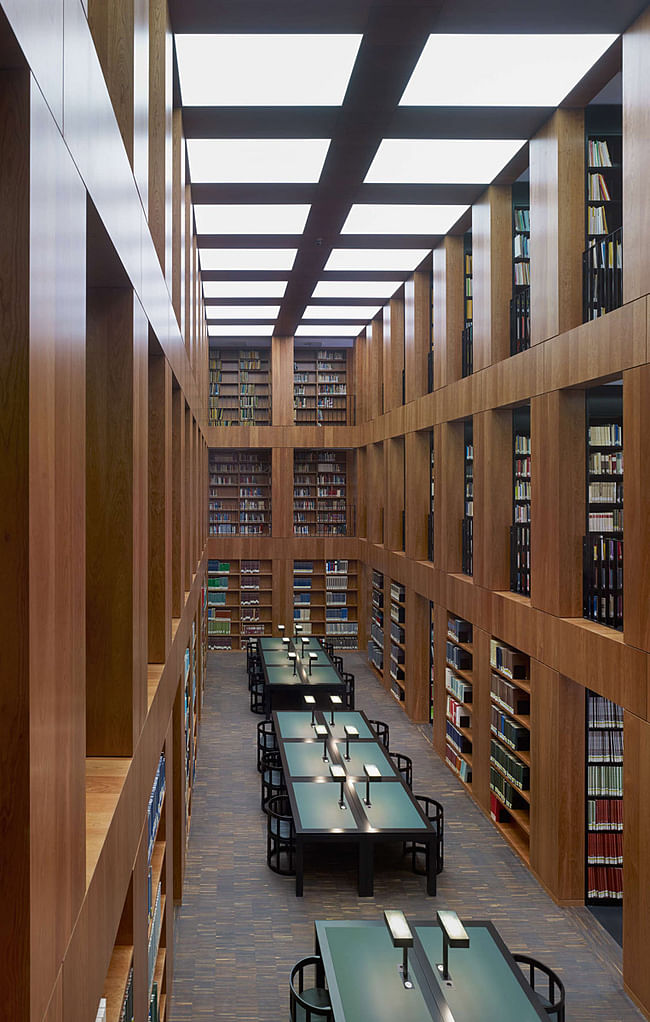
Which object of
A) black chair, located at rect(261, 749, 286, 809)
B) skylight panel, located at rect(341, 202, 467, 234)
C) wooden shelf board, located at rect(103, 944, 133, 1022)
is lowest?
black chair, located at rect(261, 749, 286, 809)

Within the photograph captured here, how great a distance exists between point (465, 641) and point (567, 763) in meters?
2.97

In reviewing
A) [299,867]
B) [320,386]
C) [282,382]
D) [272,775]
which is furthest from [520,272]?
[320,386]

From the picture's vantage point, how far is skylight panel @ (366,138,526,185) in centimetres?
649

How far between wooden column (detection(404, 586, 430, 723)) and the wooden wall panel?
865cm

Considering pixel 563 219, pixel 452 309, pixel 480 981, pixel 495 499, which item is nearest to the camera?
pixel 480 981

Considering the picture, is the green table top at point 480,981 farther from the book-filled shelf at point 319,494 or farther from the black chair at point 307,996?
the book-filled shelf at point 319,494

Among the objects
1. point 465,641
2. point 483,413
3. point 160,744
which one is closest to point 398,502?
point 465,641

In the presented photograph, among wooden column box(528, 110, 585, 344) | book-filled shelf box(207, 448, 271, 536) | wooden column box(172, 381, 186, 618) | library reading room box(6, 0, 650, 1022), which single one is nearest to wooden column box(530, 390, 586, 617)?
library reading room box(6, 0, 650, 1022)

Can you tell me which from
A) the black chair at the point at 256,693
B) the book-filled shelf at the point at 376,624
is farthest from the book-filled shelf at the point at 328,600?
the black chair at the point at 256,693

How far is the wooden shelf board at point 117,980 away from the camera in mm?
2519

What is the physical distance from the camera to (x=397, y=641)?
40.5 ft

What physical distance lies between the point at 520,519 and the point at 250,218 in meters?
3.77

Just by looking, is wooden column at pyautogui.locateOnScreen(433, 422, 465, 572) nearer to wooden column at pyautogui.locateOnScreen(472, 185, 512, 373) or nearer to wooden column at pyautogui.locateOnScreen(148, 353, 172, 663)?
wooden column at pyautogui.locateOnScreen(472, 185, 512, 373)

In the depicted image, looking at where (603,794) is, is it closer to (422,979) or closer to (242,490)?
(422,979)
